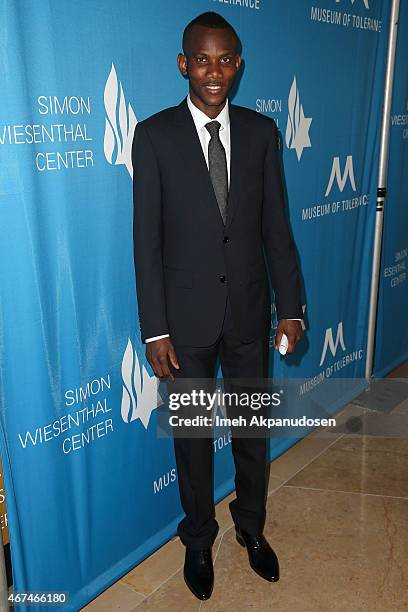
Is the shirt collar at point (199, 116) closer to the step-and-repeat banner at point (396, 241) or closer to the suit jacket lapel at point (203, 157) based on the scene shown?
the suit jacket lapel at point (203, 157)

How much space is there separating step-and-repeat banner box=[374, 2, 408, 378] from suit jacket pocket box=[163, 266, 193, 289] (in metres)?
2.42

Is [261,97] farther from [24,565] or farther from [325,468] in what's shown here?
[24,565]

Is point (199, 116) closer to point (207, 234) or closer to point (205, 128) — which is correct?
point (205, 128)

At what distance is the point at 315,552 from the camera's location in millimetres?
2709

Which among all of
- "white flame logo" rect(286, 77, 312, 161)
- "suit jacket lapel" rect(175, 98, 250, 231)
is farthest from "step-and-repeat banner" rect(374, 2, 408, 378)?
"suit jacket lapel" rect(175, 98, 250, 231)

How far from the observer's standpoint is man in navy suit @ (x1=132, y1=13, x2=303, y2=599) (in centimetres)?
210

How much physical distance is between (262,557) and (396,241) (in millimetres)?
2635

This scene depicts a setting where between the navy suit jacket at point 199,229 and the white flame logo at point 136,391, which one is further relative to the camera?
the white flame logo at point 136,391

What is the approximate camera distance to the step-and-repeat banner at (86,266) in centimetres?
204

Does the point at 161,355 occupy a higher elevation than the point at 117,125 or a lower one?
lower

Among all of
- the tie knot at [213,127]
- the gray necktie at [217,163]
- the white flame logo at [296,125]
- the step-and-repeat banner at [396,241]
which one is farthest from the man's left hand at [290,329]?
the step-and-repeat banner at [396,241]

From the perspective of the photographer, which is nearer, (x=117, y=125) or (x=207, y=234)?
(x=207, y=234)

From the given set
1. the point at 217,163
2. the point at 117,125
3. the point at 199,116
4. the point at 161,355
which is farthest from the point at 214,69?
the point at 161,355

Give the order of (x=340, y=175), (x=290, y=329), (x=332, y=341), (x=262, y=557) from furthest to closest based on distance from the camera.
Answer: (x=332, y=341) → (x=340, y=175) → (x=262, y=557) → (x=290, y=329)
